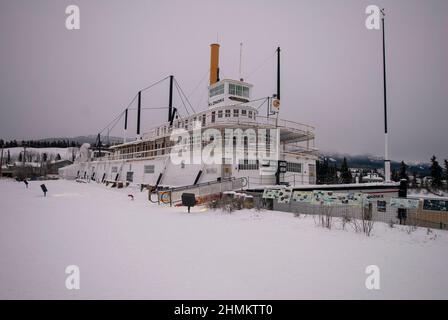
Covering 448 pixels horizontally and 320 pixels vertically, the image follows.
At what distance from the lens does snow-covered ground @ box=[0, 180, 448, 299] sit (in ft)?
13.7

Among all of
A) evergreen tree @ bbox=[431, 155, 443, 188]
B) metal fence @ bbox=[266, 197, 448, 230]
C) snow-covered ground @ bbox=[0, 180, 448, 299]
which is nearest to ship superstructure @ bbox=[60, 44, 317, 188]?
metal fence @ bbox=[266, 197, 448, 230]

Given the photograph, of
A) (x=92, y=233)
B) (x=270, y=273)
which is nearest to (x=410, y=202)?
(x=270, y=273)

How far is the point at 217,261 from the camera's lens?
5.57 meters

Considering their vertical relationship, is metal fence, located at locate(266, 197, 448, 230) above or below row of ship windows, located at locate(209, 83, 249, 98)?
below

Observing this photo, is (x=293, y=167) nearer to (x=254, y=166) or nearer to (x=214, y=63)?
(x=254, y=166)

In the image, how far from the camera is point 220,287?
168 inches

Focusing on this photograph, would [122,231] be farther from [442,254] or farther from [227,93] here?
[227,93]

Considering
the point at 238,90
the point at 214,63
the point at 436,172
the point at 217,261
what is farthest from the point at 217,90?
the point at 436,172

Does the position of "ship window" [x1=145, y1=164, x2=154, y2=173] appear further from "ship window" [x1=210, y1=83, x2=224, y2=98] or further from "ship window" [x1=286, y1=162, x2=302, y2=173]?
"ship window" [x1=286, y1=162, x2=302, y2=173]

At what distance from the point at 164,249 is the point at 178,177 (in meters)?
19.1

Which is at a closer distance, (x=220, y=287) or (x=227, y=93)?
(x=220, y=287)

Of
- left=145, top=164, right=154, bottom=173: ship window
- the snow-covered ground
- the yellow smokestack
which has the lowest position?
the snow-covered ground

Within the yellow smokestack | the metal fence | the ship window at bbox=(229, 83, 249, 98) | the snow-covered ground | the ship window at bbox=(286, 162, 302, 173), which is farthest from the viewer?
the yellow smokestack

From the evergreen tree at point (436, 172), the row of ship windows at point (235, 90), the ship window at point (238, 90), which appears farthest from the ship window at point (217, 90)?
the evergreen tree at point (436, 172)
